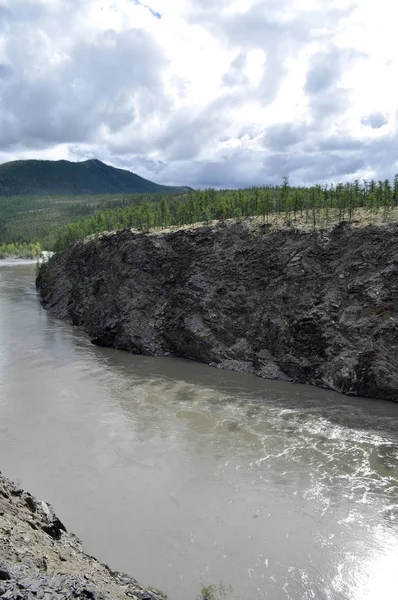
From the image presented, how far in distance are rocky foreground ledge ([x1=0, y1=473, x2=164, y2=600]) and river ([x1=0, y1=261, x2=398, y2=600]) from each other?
2482 mm

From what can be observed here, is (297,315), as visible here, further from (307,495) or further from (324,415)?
(307,495)

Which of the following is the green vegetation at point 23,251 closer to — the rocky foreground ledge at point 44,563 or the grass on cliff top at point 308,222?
the grass on cliff top at point 308,222

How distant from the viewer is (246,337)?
159 feet

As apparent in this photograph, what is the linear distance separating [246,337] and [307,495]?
80.1 ft

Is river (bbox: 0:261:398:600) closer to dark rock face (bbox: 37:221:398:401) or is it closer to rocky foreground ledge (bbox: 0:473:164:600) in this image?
rocky foreground ledge (bbox: 0:473:164:600)

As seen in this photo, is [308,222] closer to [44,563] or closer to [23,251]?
[44,563]

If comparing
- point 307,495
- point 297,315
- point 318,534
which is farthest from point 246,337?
point 318,534

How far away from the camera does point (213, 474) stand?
88.9ft

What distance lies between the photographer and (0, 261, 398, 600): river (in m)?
19.4

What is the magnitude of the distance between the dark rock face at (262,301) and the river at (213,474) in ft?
10.8

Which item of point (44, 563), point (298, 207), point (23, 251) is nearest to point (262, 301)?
point (298, 207)

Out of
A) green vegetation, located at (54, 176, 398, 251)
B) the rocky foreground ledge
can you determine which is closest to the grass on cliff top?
green vegetation, located at (54, 176, 398, 251)

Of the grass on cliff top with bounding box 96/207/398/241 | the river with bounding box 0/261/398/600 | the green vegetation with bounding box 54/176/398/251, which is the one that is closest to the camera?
the river with bounding box 0/261/398/600

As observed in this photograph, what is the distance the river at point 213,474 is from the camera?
19.4 meters
